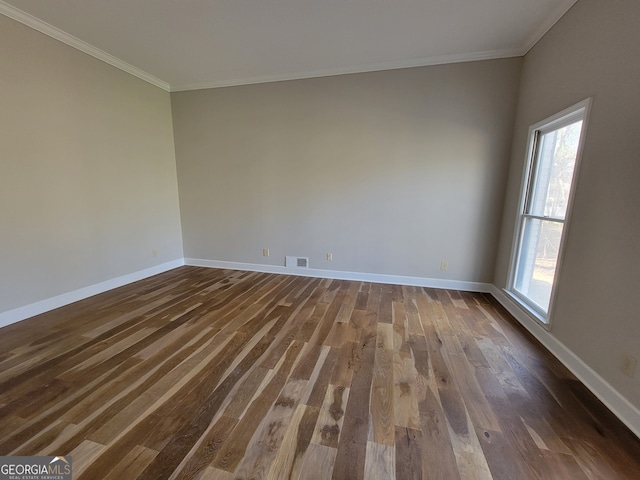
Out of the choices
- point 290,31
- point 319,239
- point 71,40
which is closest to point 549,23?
point 290,31

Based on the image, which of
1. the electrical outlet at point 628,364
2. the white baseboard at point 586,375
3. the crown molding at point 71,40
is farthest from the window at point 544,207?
the crown molding at point 71,40

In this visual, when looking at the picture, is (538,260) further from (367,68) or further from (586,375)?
(367,68)

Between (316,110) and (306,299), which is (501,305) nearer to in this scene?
(306,299)

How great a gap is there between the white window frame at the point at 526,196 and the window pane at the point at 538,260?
5 centimetres

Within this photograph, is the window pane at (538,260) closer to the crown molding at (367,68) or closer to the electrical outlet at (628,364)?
the electrical outlet at (628,364)

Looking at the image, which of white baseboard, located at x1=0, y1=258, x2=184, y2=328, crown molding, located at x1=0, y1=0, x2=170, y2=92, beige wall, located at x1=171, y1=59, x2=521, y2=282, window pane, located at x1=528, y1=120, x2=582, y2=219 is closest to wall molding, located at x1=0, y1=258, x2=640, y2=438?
white baseboard, located at x1=0, y1=258, x2=184, y2=328

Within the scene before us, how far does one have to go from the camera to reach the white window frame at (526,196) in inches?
82.0

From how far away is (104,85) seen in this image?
3266 mm

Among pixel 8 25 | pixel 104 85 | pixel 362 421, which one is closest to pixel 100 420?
pixel 362 421

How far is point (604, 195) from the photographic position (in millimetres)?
1808

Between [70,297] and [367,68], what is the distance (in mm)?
4584

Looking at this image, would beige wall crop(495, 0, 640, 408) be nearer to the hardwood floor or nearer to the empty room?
the empty room

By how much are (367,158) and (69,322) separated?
387 cm

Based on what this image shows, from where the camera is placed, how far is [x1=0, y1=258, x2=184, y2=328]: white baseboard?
258 cm
